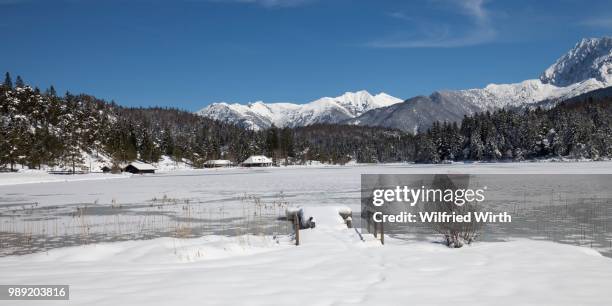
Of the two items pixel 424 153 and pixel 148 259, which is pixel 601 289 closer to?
pixel 148 259

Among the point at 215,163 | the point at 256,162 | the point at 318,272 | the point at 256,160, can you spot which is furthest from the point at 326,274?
the point at 256,160

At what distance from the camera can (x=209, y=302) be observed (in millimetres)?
7215

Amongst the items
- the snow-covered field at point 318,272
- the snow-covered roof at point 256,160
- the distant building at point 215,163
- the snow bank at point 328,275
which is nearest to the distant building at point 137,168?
the distant building at point 215,163

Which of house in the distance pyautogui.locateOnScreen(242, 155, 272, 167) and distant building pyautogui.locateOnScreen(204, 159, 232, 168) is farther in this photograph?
house in the distance pyautogui.locateOnScreen(242, 155, 272, 167)

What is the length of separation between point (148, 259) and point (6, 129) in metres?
93.0

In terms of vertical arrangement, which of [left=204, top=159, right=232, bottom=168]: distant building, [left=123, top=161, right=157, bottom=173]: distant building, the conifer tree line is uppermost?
the conifer tree line

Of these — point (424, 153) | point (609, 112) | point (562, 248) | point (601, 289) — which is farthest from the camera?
point (424, 153)

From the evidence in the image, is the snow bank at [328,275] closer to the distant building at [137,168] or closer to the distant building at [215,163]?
the distant building at [137,168]

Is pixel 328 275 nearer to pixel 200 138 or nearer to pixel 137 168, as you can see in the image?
pixel 137 168

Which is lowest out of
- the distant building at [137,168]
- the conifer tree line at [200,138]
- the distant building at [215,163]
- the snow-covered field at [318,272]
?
the snow-covered field at [318,272]

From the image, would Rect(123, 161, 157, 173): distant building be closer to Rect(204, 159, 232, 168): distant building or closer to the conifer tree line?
the conifer tree line

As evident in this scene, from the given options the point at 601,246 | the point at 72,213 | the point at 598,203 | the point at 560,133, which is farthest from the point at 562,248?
the point at 560,133

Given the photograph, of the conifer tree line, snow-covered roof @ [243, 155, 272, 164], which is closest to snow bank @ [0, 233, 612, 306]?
the conifer tree line

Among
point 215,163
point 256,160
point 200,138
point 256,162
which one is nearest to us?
point 215,163
